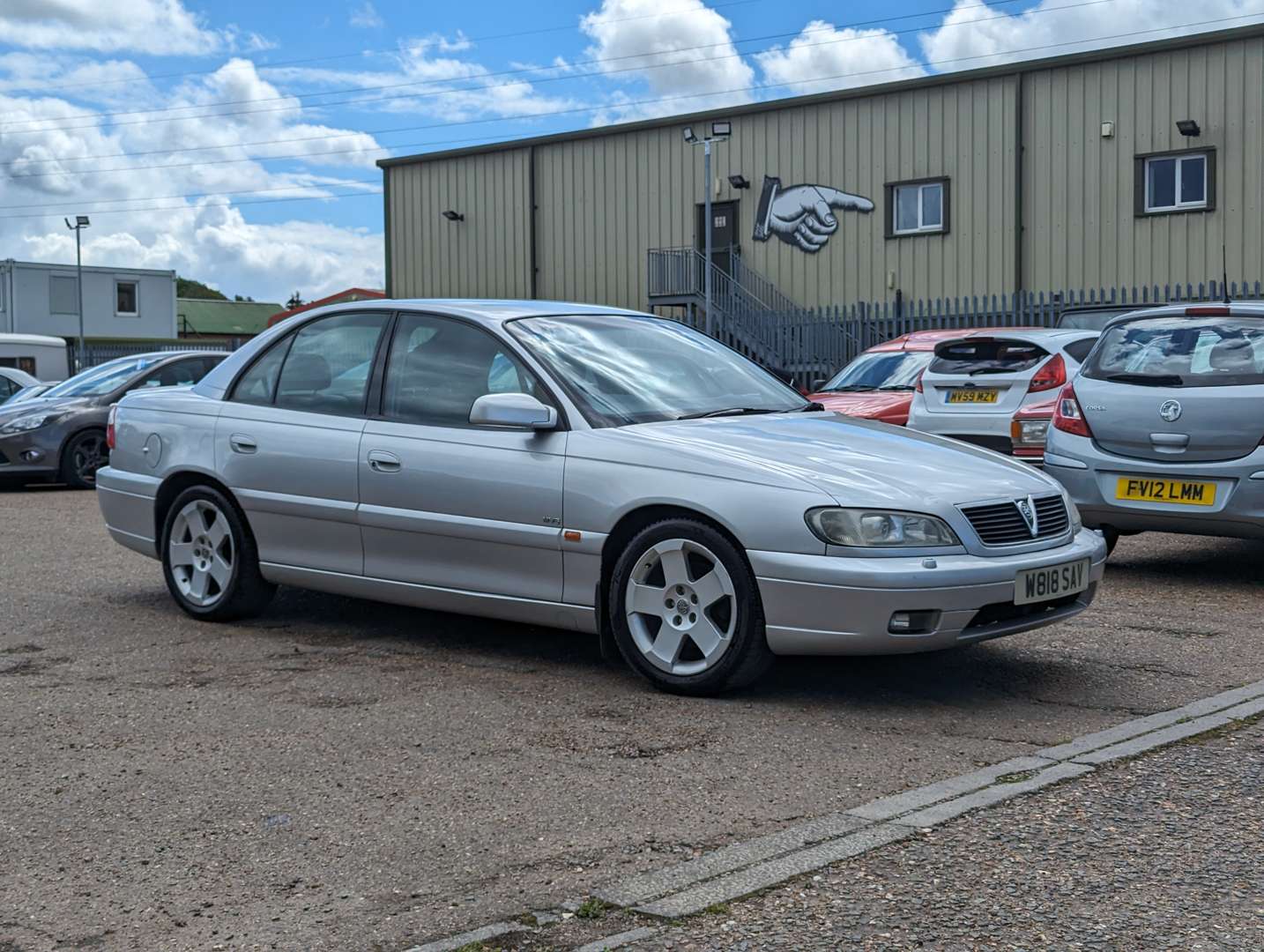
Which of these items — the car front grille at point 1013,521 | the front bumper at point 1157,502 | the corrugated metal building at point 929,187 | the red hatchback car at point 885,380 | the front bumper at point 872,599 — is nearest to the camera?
the front bumper at point 872,599

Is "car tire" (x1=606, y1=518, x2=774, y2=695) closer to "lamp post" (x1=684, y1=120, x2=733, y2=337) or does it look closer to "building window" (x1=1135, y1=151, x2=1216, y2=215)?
"lamp post" (x1=684, y1=120, x2=733, y2=337)

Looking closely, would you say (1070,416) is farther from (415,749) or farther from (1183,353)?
(415,749)

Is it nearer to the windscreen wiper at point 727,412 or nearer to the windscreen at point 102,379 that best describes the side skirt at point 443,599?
the windscreen wiper at point 727,412

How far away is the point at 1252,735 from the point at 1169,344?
158 inches

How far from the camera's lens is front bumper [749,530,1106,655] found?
17.2 ft

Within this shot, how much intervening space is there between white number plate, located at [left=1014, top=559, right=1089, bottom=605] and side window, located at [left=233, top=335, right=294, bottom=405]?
3.59m

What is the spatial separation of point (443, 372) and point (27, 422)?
10692 millimetres

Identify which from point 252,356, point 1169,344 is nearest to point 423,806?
point 252,356

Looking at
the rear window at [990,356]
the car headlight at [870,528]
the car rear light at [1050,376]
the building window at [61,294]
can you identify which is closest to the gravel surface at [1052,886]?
the car headlight at [870,528]

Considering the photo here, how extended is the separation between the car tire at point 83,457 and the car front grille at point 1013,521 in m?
12.2

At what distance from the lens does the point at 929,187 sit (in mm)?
27219

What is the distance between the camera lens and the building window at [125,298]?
210 ft

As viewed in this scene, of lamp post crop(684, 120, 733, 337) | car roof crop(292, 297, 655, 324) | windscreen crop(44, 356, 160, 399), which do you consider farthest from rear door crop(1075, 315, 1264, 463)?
lamp post crop(684, 120, 733, 337)

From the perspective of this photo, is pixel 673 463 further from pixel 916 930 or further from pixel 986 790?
pixel 916 930
